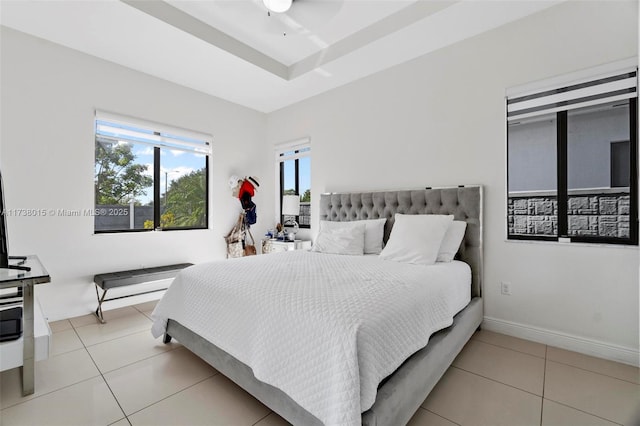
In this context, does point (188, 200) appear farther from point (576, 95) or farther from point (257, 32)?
point (576, 95)

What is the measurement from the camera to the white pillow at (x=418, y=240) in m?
2.53

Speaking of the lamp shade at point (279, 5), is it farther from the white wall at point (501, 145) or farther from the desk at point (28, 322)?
the desk at point (28, 322)

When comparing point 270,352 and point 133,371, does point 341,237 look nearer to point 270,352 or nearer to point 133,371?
point 270,352

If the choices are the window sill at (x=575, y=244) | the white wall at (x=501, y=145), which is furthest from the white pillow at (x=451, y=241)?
the window sill at (x=575, y=244)

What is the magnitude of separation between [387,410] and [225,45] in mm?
3399

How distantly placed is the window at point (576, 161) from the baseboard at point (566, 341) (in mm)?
779

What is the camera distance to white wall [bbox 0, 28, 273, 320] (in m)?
2.80

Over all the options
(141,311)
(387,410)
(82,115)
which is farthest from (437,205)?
(82,115)

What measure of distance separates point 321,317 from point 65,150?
329 cm

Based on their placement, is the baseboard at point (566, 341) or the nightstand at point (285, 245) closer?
the baseboard at point (566, 341)

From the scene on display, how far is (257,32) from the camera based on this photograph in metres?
3.07

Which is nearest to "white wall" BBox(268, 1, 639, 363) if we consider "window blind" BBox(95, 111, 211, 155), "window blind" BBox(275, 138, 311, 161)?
"window blind" BBox(275, 138, 311, 161)

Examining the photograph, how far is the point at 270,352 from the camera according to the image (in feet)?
5.02

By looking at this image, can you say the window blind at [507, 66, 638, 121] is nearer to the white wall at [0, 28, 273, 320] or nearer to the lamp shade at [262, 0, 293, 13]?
the lamp shade at [262, 0, 293, 13]
